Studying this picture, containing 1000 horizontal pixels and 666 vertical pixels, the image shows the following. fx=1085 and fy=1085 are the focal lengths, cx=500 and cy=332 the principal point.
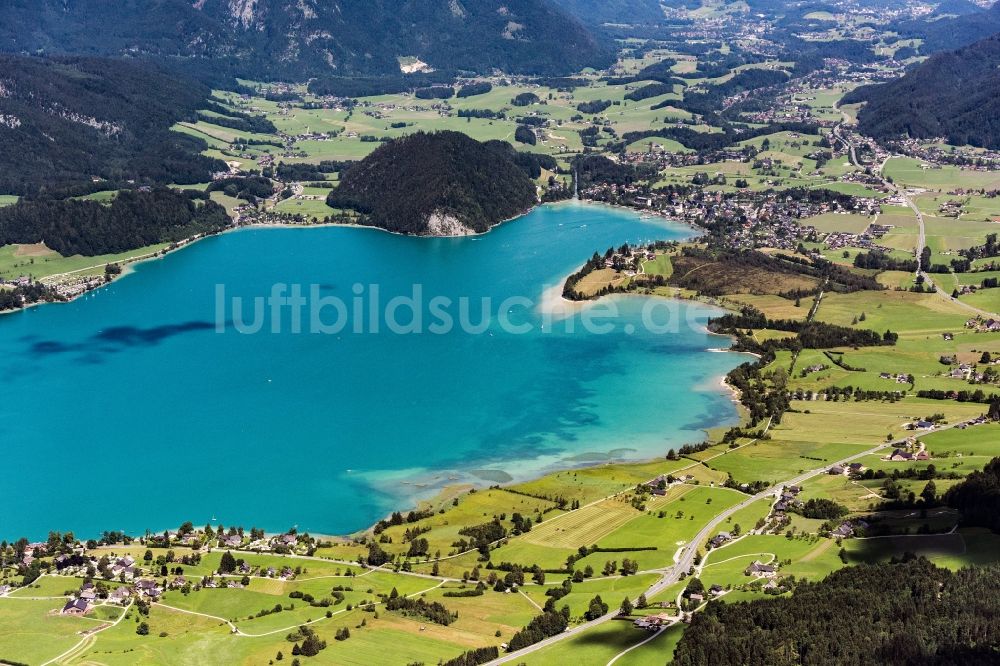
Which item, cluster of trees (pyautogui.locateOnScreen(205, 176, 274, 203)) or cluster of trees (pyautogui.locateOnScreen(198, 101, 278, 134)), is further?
cluster of trees (pyautogui.locateOnScreen(198, 101, 278, 134))

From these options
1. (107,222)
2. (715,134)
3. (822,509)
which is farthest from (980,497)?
(715,134)

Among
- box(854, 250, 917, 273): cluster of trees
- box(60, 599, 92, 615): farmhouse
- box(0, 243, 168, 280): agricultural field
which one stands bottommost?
box(60, 599, 92, 615): farmhouse

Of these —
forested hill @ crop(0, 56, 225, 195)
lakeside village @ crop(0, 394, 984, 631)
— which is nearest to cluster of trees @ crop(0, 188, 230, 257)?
forested hill @ crop(0, 56, 225, 195)

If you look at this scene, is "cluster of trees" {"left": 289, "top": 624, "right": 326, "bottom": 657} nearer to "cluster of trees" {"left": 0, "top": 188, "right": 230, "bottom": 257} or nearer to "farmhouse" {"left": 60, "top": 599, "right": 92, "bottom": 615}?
"farmhouse" {"left": 60, "top": 599, "right": 92, "bottom": 615}

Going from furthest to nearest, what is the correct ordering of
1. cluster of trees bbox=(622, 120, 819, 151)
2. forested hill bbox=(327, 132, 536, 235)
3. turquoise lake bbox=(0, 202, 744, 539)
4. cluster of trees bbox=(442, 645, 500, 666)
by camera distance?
1. cluster of trees bbox=(622, 120, 819, 151)
2. forested hill bbox=(327, 132, 536, 235)
3. turquoise lake bbox=(0, 202, 744, 539)
4. cluster of trees bbox=(442, 645, 500, 666)

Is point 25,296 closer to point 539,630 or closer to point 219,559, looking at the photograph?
point 219,559

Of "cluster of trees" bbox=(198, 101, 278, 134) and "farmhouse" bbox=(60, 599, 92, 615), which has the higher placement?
"cluster of trees" bbox=(198, 101, 278, 134)

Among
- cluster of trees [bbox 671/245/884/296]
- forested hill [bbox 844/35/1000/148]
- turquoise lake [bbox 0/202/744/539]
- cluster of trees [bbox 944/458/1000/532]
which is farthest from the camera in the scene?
forested hill [bbox 844/35/1000/148]

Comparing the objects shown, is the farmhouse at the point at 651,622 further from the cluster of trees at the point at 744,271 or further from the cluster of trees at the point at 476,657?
the cluster of trees at the point at 744,271
